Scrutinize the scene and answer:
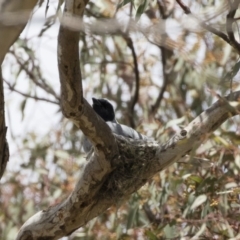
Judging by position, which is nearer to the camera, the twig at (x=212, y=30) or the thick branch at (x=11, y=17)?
the thick branch at (x=11, y=17)

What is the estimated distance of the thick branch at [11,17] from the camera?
95.0 inches

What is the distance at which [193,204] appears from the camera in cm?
444

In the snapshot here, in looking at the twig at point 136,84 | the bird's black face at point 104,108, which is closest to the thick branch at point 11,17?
the bird's black face at point 104,108

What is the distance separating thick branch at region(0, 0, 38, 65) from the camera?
7.91ft

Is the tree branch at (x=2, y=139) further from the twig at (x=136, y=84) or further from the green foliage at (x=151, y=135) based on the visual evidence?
the twig at (x=136, y=84)

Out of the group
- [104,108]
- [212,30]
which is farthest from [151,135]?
[212,30]

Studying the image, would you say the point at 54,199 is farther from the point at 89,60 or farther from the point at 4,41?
the point at 4,41

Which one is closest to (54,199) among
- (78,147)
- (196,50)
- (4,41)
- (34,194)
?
(34,194)

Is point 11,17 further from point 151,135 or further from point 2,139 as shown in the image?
point 151,135

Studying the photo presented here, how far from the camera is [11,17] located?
2.41 metres

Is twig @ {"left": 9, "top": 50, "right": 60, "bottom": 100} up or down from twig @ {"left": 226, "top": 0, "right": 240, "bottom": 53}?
up

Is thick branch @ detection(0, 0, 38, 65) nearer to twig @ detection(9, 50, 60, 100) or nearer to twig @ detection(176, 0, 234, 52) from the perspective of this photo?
twig @ detection(176, 0, 234, 52)

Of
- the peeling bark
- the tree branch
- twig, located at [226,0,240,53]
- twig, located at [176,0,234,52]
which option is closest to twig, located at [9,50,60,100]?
twig, located at [176,0,234,52]

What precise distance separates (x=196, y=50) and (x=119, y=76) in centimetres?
221
